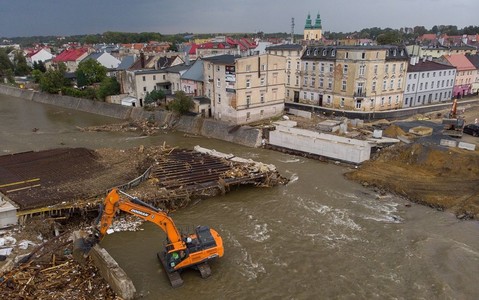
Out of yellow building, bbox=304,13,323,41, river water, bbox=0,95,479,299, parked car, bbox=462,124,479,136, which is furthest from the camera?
yellow building, bbox=304,13,323,41

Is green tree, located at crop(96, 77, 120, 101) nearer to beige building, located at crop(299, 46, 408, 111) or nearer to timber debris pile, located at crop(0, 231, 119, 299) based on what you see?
beige building, located at crop(299, 46, 408, 111)

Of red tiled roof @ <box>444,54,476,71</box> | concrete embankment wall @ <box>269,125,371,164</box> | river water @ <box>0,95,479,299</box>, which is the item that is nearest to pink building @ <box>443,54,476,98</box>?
red tiled roof @ <box>444,54,476,71</box>

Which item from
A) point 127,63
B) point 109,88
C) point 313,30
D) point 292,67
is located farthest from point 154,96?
point 313,30

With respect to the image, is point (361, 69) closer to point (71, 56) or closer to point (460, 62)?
point (460, 62)

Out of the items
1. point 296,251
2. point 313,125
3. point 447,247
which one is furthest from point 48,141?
point 447,247

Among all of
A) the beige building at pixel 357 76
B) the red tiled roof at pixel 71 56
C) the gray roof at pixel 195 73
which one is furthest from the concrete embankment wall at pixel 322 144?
the red tiled roof at pixel 71 56

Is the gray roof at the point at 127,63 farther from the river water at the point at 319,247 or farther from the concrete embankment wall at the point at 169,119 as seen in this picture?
the river water at the point at 319,247
